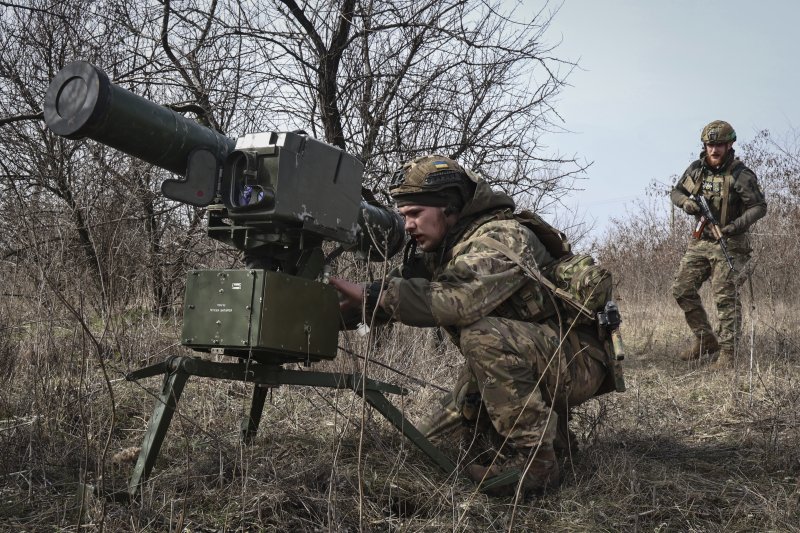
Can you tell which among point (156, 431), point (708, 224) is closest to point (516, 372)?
point (156, 431)

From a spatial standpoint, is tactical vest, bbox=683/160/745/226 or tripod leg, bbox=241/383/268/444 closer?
tripod leg, bbox=241/383/268/444

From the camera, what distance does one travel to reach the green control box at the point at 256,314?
254 centimetres

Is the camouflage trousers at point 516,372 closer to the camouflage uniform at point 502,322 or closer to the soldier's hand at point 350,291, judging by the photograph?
the camouflage uniform at point 502,322

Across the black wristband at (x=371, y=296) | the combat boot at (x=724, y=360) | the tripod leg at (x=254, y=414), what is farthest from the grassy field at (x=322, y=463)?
the combat boot at (x=724, y=360)

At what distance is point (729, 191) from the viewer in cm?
729

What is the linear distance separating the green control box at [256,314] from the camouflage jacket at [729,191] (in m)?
5.68

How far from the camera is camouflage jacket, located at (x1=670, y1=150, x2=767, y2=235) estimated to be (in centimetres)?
719

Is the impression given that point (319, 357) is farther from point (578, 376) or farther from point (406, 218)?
point (578, 376)

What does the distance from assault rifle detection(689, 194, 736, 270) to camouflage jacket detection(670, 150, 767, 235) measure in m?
0.07

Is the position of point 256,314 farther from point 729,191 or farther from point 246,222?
point 729,191

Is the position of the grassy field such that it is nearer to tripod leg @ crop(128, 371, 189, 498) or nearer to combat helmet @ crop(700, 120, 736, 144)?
tripod leg @ crop(128, 371, 189, 498)

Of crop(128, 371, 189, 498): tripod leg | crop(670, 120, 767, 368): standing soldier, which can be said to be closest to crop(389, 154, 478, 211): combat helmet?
crop(128, 371, 189, 498): tripod leg

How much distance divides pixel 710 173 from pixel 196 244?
197 inches

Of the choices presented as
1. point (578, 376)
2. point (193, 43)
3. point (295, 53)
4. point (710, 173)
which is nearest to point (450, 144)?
point (295, 53)
